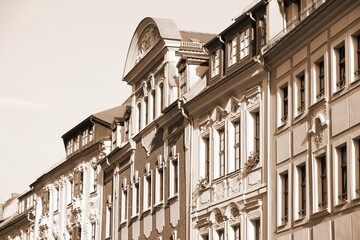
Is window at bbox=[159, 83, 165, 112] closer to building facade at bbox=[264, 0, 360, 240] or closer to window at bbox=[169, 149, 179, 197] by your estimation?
window at bbox=[169, 149, 179, 197]

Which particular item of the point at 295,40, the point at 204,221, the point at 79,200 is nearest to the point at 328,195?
the point at 295,40

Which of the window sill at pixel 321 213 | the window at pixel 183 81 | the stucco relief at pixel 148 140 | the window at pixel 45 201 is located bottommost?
the window sill at pixel 321 213

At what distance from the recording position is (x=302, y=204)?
124ft

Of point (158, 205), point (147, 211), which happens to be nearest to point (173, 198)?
point (158, 205)

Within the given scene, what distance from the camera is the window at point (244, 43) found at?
141 ft

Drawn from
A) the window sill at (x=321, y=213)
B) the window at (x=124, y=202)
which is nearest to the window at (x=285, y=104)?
the window sill at (x=321, y=213)

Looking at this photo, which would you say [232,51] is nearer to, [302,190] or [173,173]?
[173,173]

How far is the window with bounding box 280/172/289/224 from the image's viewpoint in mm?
38969

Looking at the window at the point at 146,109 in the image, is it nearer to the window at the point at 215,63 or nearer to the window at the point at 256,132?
the window at the point at 215,63

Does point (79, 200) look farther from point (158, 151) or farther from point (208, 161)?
point (208, 161)

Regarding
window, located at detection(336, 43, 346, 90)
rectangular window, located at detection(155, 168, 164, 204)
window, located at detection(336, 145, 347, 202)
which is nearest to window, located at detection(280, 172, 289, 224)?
window, located at detection(336, 145, 347, 202)

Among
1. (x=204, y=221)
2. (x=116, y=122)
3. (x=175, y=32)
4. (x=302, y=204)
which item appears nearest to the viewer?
(x=302, y=204)

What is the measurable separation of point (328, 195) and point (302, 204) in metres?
2.60

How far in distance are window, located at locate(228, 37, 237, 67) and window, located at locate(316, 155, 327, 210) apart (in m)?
9.07
